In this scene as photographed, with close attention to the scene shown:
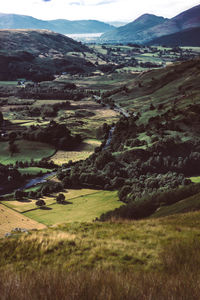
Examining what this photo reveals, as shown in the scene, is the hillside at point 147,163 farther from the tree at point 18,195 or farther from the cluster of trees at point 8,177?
the cluster of trees at point 8,177

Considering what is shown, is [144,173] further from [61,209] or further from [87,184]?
[61,209]

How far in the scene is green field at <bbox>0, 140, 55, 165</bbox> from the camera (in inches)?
5236

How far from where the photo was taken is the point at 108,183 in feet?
313

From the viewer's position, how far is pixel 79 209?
75.3 meters

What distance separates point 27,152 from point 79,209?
7335cm

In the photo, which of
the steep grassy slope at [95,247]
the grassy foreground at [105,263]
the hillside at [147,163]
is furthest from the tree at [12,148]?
the steep grassy slope at [95,247]

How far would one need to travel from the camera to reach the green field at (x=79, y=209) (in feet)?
225

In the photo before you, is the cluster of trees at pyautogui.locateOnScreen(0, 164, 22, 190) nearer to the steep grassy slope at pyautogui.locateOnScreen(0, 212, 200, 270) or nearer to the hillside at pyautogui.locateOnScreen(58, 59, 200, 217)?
the hillside at pyautogui.locateOnScreen(58, 59, 200, 217)

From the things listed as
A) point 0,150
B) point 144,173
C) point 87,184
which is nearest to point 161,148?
point 144,173

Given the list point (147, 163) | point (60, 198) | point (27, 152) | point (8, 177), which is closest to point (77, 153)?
point (27, 152)

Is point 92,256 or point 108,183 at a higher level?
point 92,256

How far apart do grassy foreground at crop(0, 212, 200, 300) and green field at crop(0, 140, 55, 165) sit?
115m

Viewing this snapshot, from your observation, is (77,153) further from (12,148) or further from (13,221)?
(13,221)

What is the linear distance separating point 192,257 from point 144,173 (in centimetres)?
8783
